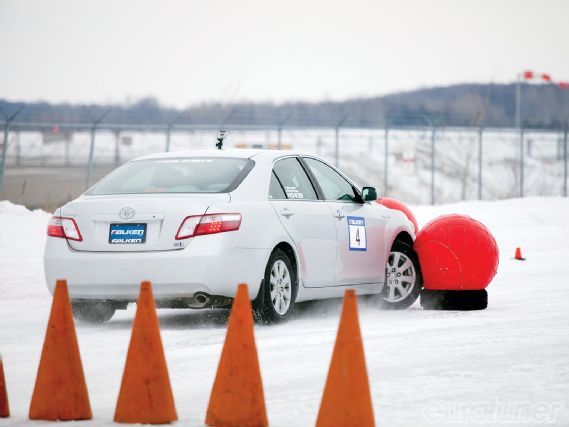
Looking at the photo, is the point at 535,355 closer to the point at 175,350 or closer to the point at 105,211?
the point at 175,350

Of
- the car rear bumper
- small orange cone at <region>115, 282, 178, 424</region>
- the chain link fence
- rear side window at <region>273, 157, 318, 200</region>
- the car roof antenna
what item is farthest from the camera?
the chain link fence

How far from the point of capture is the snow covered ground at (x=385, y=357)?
6.51 meters

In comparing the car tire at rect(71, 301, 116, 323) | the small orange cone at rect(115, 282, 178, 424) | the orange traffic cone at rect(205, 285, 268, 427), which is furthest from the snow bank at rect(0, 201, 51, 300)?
the orange traffic cone at rect(205, 285, 268, 427)

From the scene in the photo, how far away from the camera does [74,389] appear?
20.3 ft

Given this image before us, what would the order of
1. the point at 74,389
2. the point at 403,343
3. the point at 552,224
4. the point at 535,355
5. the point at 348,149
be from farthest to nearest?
the point at 348,149 < the point at 552,224 < the point at 403,343 < the point at 535,355 < the point at 74,389

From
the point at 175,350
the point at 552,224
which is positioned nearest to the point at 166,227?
the point at 175,350

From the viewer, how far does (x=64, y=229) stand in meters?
10.3

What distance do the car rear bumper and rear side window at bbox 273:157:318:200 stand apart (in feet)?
3.60

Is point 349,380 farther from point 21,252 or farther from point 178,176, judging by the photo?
point 21,252

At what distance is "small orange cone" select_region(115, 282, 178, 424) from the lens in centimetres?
600

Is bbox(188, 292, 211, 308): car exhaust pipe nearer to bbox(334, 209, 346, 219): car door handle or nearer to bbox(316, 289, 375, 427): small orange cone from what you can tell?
bbox(334, 209, 346, 219): car door handle

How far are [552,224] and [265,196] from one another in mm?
18974

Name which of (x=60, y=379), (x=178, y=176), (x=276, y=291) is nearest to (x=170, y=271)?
(x=276, y=291)

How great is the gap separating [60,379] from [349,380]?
1.65 m
